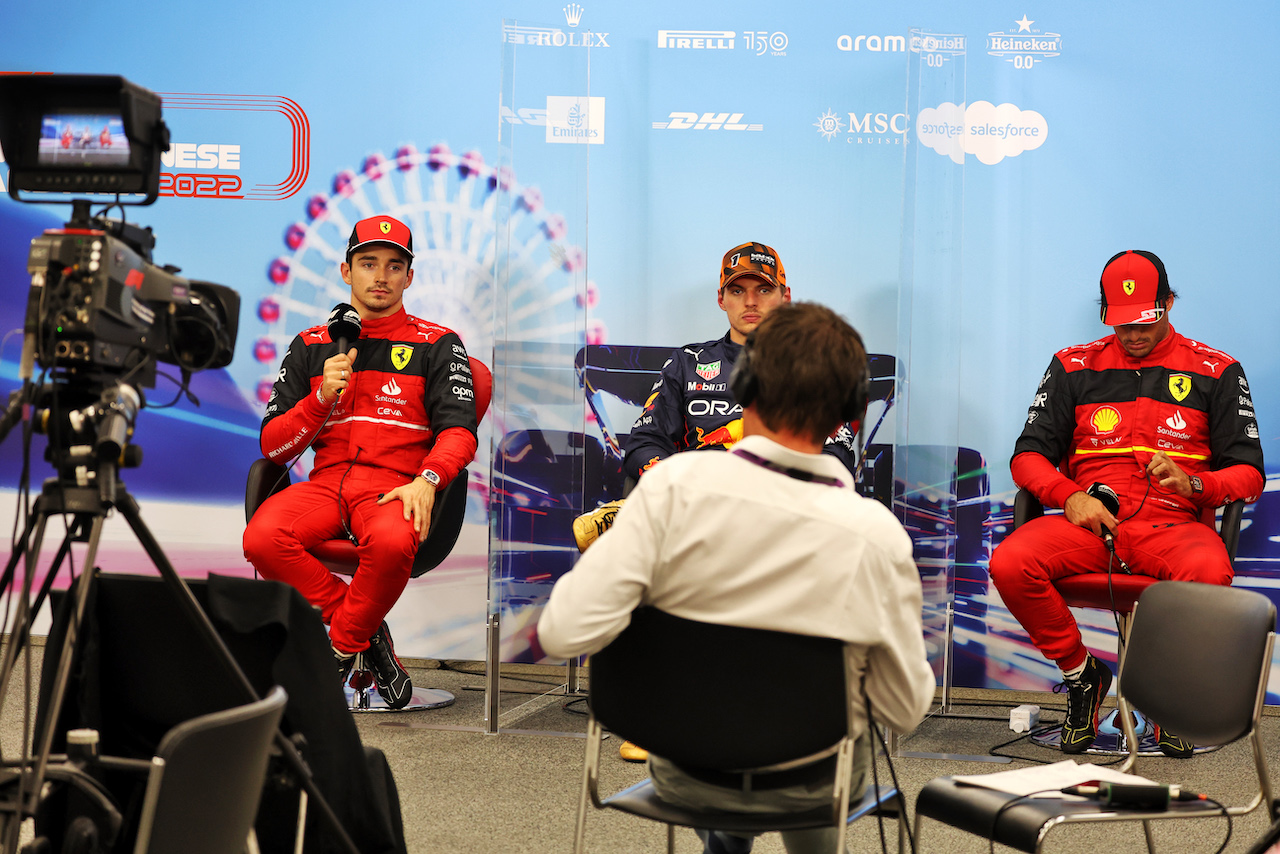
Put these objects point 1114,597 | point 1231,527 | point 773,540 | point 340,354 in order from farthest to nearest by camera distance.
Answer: point 340,354 → point 1231,527 → point 1114,597 → point 773,540

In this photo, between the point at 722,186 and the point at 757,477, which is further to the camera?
the point at 722,186

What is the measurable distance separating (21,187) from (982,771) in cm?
270

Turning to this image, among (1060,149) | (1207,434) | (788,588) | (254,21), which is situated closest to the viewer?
(788,588)

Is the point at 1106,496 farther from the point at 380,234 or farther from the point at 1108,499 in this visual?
the point at 380,234

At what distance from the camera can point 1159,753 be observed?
338cm

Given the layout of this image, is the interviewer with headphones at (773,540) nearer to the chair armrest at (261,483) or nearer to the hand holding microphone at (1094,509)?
the hand holding microphone at (1094,509)

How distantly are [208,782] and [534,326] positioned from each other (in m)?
2.49

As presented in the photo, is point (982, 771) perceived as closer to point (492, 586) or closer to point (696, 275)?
point (492, 586)

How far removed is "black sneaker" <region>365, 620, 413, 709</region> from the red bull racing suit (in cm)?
104

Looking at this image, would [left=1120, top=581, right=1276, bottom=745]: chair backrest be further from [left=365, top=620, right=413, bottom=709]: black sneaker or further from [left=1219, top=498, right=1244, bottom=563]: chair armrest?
[left=365, top=620, right=413, bottom=709]: black sneaker

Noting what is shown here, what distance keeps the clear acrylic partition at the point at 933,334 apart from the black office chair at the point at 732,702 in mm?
2075

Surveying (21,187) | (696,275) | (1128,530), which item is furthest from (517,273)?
(1128,530)

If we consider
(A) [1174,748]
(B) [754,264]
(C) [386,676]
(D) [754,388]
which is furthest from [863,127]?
(D) [754,388]

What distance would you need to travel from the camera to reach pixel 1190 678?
2.15m
